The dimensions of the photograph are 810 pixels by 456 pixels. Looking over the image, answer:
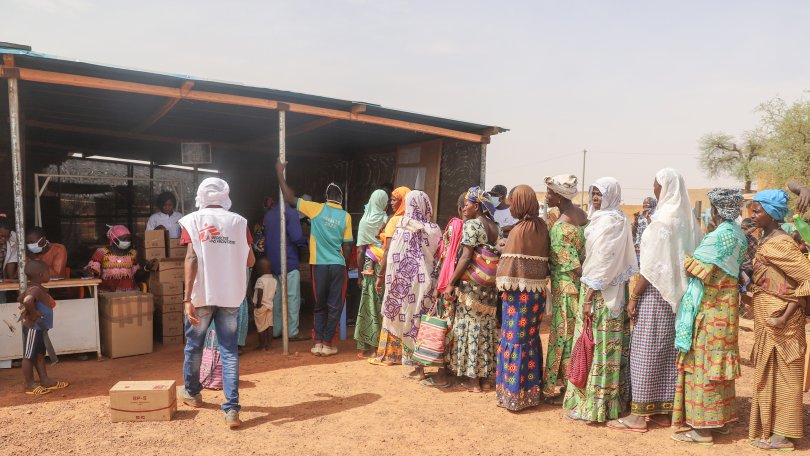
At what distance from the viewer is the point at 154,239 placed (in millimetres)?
6828

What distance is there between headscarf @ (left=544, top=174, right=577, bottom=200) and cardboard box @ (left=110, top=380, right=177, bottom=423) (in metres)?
3.47

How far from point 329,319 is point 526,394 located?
269cm

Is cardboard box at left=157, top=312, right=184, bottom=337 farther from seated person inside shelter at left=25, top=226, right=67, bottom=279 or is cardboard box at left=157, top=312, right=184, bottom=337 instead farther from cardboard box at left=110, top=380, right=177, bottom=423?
cardboard box at left=110, top=380, right=177, bottom=423

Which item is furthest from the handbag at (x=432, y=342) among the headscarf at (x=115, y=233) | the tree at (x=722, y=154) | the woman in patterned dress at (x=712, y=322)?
the tree at (x=722, y=154)

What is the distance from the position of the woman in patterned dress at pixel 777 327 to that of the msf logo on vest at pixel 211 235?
3.91 metres

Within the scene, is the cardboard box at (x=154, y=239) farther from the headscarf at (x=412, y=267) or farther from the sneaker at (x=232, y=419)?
the sneaker at (x=232, y=419)

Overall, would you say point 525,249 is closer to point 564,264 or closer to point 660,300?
point 564,264

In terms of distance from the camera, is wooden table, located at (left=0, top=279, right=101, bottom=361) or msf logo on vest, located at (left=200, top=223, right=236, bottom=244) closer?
msf logo on vest, located at (left=200, top=223, right=236, bottom=244)

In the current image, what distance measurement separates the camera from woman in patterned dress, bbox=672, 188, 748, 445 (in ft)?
12.1

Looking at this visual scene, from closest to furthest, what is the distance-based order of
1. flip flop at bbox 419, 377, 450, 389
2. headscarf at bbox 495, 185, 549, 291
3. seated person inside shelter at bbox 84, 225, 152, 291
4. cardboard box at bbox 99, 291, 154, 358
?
headscarf at bbox 495, 185, 549, 291 → flip flop at bbox 419, 377, 450, 389 → cardboard box at bbox 99, 291, 154, 358 → seated person inside shelter at bbox 84, 225, 152, 291

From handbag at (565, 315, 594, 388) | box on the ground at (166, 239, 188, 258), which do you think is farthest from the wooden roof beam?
handbag at (565, 315, 594, 388)

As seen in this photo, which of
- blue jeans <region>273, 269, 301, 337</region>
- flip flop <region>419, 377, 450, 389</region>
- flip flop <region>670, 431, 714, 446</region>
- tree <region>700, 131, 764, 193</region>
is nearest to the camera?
flip flop <region>670, 431, 714, 446</region>

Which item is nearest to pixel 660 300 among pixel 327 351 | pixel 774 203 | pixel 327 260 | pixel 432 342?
pixel 774 203

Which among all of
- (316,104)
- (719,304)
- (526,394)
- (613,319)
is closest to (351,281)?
(316,104)
